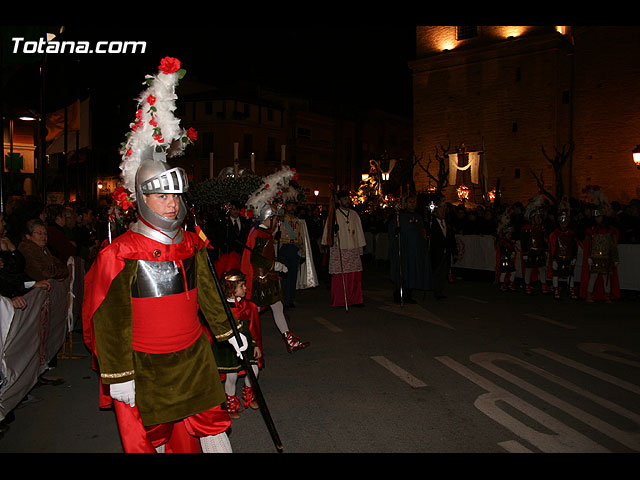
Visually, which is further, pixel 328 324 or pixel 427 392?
pixel 328 324

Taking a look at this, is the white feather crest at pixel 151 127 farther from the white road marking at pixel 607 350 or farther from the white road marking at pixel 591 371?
the white road marking at pixel 607 350

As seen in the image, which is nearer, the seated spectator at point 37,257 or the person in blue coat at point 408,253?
the seated spectator at point 37,257

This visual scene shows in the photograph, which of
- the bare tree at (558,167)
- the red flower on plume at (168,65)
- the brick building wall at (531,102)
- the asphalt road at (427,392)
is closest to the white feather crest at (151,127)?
the red flower on plume at (168,65)

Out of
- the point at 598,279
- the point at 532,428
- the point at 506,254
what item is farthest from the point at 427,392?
the point at 506,254

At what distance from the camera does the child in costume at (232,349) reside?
458 cm

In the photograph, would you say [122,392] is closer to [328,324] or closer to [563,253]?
[328,324]

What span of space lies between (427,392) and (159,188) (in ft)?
12.0

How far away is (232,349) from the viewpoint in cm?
447

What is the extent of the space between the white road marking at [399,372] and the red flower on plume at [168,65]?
3.99 metres

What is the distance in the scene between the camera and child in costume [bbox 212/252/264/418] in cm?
458

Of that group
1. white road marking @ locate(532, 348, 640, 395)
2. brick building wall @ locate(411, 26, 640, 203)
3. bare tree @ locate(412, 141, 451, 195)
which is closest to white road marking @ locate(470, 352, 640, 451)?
white road marking @ locate(532, 348, 640, 395)

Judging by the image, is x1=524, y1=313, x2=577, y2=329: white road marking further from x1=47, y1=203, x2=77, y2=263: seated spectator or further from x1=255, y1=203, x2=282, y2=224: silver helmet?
x1=47, y1=203, x2=77, y2=263: seated spectator

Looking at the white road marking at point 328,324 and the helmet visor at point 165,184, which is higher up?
the helmet visor at point 165,184

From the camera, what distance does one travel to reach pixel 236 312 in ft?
16.2
